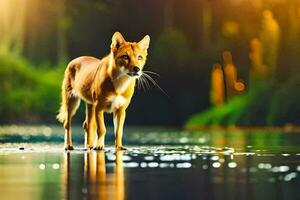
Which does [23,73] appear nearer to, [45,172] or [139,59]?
[139,59]

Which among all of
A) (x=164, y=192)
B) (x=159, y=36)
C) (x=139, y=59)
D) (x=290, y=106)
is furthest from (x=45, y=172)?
(x=159, y=36)

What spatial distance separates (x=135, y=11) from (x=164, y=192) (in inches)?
868

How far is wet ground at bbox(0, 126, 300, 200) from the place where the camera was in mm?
6957

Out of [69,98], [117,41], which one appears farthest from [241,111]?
[117,41]

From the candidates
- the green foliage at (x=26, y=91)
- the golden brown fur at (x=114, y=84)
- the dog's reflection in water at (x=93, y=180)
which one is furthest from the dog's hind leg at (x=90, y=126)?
the green foliage at (x=26, y=91)

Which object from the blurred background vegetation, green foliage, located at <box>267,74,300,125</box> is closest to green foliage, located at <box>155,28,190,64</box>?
the blurred background vegetation

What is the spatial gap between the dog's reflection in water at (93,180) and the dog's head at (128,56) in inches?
48.3

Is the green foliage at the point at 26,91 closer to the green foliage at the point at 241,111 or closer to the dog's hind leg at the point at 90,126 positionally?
the green foliage at the point at 241,111

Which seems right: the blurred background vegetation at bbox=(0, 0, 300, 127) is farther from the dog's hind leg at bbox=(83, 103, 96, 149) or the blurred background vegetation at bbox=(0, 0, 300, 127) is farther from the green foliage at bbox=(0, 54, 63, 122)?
the dog's hind leg at bbox=(83, 103, 96, 149)

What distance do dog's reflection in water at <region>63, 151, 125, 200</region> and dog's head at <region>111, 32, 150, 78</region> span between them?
4.03 ft

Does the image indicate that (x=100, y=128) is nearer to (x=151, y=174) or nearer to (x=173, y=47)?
(x=151, y=174)

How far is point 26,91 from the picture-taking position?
96.3ft

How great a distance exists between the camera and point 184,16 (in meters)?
28.6

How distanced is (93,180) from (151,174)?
72 centimetres
